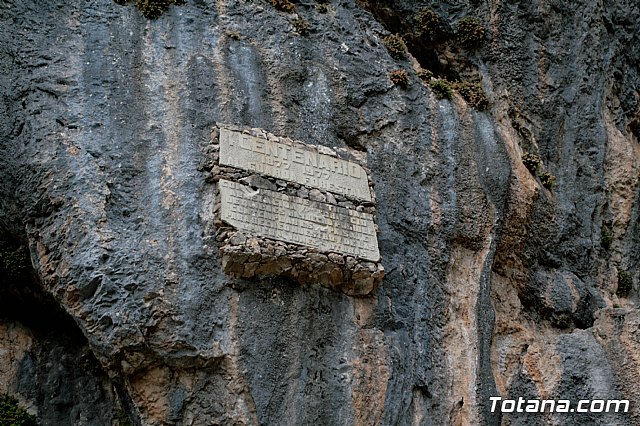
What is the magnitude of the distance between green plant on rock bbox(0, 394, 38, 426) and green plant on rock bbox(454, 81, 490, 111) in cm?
824

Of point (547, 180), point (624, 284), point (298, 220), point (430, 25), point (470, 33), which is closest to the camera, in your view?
point (298, 220)

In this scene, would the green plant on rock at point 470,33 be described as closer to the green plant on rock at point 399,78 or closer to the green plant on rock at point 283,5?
the green plant on rock at point 399,78

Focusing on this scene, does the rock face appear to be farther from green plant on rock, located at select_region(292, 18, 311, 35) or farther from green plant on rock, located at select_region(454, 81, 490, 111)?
green plant on rock, located at select_region(454, 81, 490, 111)

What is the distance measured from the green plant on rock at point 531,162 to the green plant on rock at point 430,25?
2.83m

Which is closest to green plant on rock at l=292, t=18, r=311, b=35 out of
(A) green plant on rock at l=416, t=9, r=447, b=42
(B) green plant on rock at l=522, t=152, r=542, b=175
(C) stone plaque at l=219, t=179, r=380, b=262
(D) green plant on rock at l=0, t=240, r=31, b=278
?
(A) green plant on rock at l=416, t=9, r=447, b=42

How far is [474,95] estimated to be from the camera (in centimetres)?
1567

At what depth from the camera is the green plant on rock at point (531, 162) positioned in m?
15.6

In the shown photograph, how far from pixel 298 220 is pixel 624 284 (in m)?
6.42

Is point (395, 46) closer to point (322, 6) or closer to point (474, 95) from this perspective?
point (322, 6)

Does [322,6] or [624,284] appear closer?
[322,6]

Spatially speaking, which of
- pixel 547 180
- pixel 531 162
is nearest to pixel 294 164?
pixel 531 162

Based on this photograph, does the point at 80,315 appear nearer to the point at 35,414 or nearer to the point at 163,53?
the point at 35,414

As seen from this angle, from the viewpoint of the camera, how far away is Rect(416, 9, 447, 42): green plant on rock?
16.9 m

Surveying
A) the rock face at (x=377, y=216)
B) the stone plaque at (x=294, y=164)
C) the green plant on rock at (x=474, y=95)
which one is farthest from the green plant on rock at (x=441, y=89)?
the stone plaque at (x=294, y=164)
